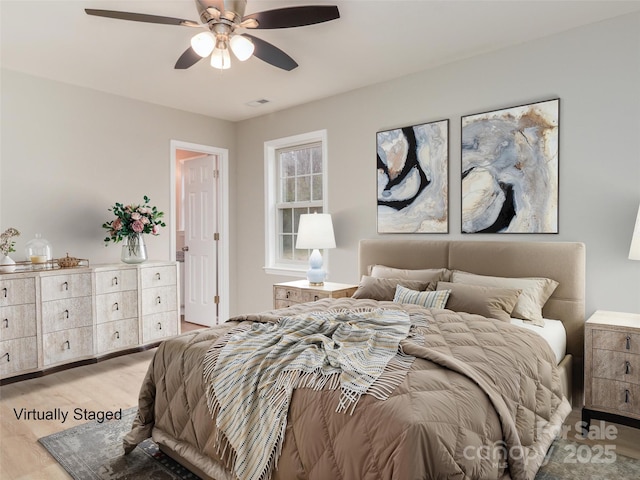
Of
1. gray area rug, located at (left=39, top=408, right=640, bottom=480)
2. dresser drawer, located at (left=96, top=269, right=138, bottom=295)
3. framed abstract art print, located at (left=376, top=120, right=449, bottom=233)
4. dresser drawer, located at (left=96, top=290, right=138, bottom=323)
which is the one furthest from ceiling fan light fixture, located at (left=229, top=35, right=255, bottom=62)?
dresser drawer, located at (left=96, top=290, right=138, bottom=323)

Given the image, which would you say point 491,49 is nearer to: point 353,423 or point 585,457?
point 585,457

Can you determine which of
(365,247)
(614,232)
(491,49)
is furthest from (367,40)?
(614,232)

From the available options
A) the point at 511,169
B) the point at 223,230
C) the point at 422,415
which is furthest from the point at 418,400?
the point at 223,230

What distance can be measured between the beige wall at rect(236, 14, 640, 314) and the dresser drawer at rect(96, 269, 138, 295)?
81.4 inches

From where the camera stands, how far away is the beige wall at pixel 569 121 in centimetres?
274

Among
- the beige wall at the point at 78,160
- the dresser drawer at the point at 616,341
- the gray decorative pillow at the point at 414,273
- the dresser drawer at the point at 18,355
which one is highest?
the beige wall at the point at 78,160

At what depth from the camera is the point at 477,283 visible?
3.05m

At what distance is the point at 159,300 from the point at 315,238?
5.62 ft

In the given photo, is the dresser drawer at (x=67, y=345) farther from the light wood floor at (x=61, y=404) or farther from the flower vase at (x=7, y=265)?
the flower vase at (x=7, y=265)

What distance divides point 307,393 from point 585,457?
1.66 m

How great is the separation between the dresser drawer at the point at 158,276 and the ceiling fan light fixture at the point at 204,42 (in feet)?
8.09

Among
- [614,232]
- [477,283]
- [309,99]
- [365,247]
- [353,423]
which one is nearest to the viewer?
[353,423]

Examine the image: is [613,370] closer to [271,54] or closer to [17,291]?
[271,54]

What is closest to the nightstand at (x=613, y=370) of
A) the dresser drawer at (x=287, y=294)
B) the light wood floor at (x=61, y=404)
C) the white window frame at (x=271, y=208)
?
the light wood floor at (x=61, y=404)
